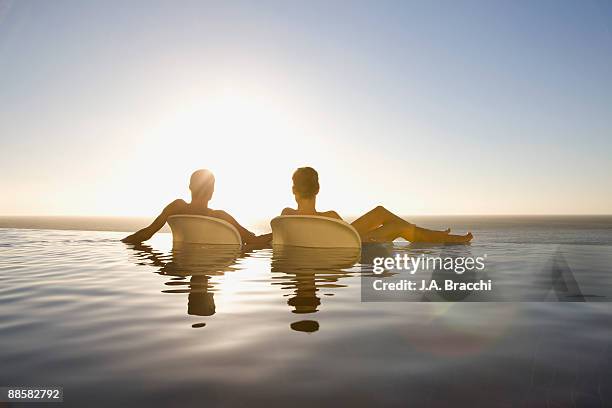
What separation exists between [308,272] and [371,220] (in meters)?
4.97

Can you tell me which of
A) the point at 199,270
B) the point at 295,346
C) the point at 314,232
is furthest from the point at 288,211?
the point at 295,346

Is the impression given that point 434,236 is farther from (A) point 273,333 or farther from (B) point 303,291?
(A) point 273,333

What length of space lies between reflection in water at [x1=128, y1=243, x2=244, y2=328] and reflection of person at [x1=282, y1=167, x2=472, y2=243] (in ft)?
6.83

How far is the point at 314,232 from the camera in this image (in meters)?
10.4

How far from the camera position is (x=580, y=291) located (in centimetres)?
571

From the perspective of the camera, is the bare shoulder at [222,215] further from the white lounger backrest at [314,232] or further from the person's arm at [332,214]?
the person's arm at [332,214]

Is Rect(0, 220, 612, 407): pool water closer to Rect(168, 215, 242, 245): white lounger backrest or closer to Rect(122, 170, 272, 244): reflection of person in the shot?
Rect(168, 215, 242, 245): white lounger backrest

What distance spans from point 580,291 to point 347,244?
219 inches

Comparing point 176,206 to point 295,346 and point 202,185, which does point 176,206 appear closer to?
point 202,185

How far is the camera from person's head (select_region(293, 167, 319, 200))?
10281 mm

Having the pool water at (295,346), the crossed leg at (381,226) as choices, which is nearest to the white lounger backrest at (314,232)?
the crossed leg at (381,226)

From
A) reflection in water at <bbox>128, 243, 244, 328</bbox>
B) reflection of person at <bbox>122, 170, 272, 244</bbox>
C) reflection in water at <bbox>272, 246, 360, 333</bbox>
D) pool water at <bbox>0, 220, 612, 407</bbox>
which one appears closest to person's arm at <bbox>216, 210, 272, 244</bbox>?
reflection of person at <bbox>122, 170, 272, 244</bbox>

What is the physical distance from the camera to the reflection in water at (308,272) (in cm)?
461

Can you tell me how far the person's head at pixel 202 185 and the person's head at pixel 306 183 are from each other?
3053 mm
